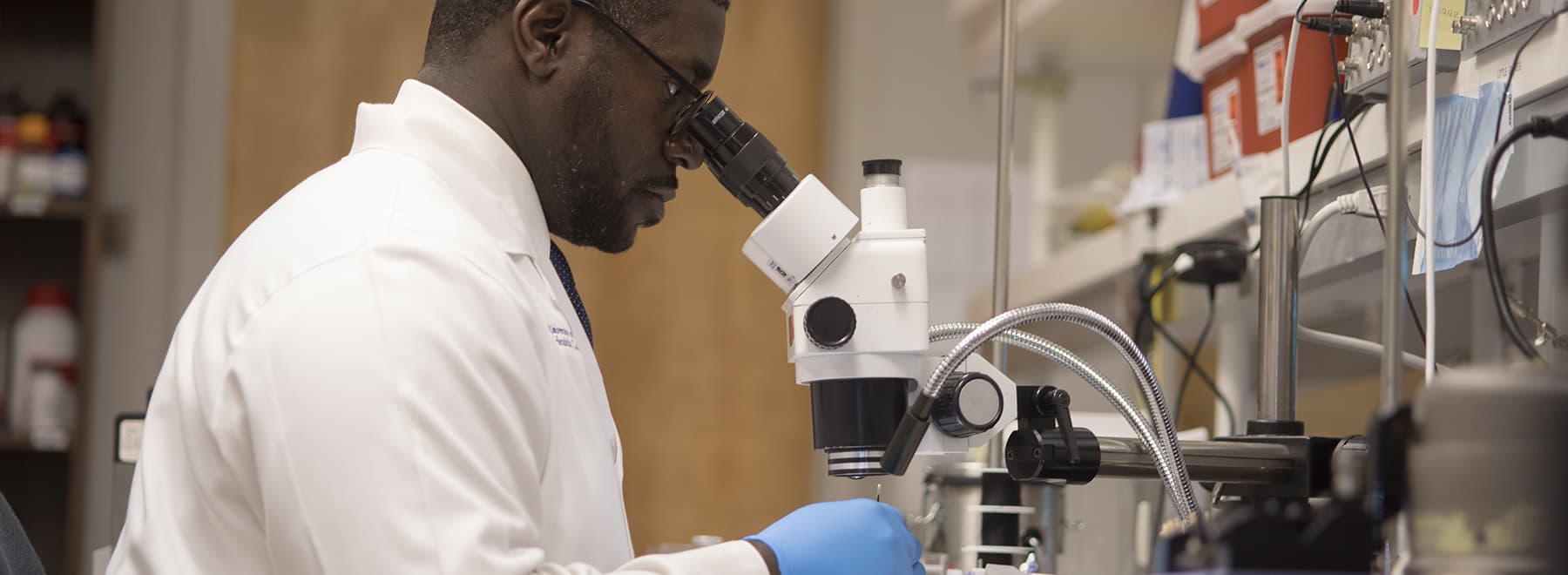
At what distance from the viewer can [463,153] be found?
1099mm

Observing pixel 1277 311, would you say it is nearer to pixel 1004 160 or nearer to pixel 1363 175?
pixel 1363 175

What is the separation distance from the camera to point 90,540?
3.13 metres

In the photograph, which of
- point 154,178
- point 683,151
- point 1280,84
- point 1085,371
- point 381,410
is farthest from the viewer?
point 154,178

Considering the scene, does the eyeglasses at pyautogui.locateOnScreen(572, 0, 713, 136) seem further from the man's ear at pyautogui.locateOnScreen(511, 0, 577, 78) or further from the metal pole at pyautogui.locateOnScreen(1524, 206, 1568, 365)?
the metal pole at pyautogui.locateOnScreen(1524, 206, 1568, 365)

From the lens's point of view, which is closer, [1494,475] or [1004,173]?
[1494,475]

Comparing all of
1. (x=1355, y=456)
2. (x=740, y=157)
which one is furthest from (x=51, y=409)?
(x=1355, y=456)

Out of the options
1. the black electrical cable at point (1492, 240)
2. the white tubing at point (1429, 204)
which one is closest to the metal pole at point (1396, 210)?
the black electrical cable at point (1492, 240)

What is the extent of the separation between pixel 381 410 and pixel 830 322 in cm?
33

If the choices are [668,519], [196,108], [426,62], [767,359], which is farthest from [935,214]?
[426,62]

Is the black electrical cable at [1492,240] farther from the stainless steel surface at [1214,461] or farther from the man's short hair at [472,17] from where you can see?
the man's short hair at [472,17]

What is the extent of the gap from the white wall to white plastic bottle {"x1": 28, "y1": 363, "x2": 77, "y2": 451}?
22cm

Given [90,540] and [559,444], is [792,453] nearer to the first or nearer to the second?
[90,540]

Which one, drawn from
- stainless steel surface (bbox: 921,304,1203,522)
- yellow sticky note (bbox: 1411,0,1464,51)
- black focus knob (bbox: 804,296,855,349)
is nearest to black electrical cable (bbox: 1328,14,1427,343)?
yellow sticky note (bbox: 1411,0,1464,51)

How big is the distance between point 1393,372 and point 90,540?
300 centimetres
